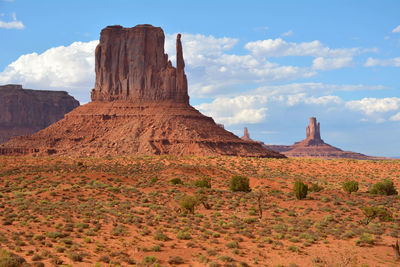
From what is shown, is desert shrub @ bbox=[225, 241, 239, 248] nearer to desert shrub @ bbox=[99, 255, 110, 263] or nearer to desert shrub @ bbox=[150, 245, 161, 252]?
desert shrub @ bbox=[150, 245, 161, 252]

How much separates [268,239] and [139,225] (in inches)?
307

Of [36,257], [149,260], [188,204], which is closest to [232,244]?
[149,260]

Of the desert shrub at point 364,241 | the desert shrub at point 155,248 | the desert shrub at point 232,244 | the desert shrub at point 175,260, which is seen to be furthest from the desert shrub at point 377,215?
the desert shrub at point 155,248

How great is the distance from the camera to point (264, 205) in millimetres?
34062

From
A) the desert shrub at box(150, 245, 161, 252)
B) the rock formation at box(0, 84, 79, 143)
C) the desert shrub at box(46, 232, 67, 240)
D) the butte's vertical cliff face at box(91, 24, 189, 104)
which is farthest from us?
the rock formation at box(0, 84, 79, 143)

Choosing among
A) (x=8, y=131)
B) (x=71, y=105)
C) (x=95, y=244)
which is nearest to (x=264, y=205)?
(x=95, y=244)

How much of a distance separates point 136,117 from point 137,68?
1728 cm

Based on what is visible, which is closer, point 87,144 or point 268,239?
point 268,239

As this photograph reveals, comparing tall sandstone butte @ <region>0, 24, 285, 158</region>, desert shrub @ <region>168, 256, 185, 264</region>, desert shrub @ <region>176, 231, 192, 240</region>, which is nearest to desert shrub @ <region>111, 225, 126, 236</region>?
desert shrub @ <region>176, 231, 192, 240</region>

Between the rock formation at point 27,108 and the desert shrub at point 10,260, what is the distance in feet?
527

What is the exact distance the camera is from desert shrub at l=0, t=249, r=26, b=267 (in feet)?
58.8

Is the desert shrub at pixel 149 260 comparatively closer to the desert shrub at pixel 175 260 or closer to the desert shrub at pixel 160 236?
the desert shrub at pixel 175 260

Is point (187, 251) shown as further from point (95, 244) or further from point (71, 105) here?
point (71, 105)

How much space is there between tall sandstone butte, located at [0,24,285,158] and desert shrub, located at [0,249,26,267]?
223 feet
